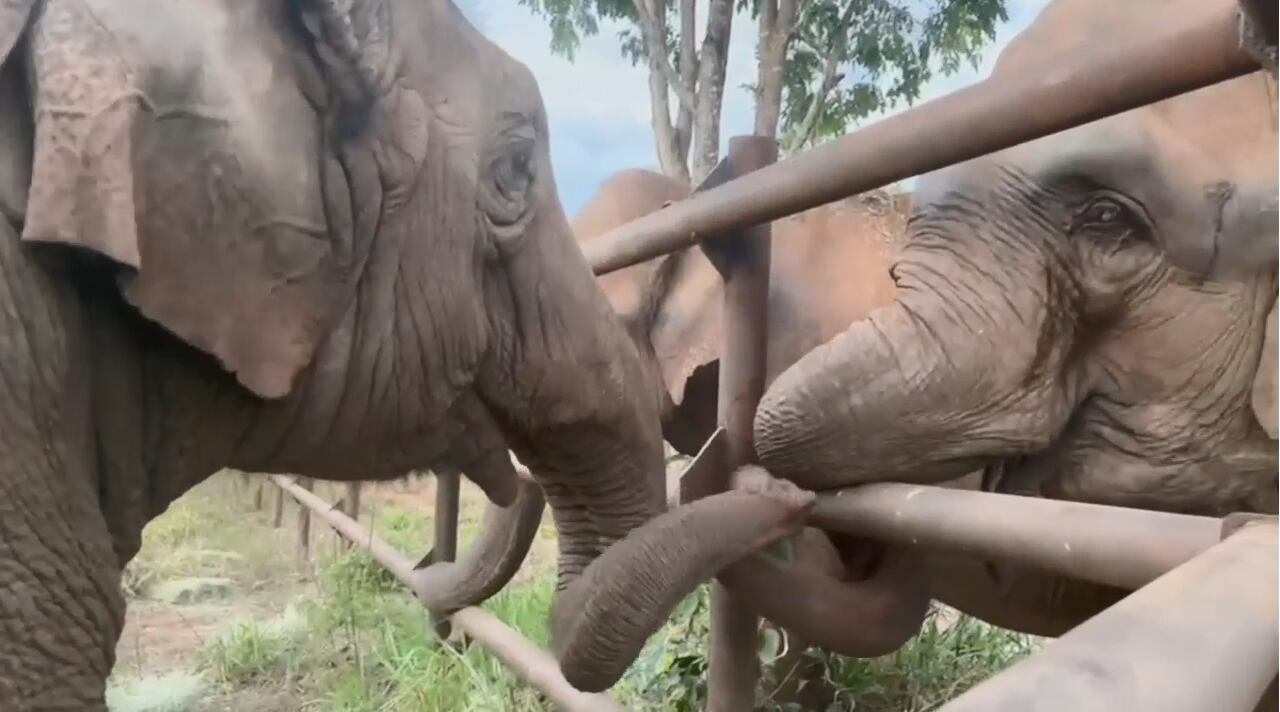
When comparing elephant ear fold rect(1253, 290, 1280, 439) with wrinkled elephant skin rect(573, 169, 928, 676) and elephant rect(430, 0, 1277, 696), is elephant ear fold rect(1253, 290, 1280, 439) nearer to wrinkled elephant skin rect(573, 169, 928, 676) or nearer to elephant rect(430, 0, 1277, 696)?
elephant rect(430, 0, 1277, 696)

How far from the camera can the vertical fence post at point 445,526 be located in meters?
2.79

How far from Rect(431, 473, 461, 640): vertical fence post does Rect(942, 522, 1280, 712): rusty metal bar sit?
234 cm

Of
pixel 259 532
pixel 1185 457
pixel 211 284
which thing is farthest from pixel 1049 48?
pixel 259 532

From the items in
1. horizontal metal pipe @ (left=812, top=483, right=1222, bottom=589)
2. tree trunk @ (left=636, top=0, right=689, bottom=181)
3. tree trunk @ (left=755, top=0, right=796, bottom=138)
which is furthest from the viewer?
tree trunk @ (left=636, top=0, right=689, bottom=181)

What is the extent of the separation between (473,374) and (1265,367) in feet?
2.13

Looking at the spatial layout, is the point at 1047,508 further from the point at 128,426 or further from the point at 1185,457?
the point at 128,426

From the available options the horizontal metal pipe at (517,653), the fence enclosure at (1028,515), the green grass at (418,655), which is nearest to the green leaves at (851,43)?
the green grass at (418,655)

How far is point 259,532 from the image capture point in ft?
19.6

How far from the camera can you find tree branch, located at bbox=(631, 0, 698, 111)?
14.8 feet

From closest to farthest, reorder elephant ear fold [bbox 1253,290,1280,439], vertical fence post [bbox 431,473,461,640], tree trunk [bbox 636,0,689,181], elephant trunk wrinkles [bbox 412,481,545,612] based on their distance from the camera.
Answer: elephant ear fold [bbox 1253,290,1280,439]
elephant trunk wrinkles [bbox 412,481,545,612]
vertical fence post [bbox 431,473,461,640]
tree trunk [bbox 636,0,689,181]

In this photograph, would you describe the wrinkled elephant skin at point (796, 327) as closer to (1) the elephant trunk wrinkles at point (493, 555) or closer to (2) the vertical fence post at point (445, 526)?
(1) the elephant trunk wrinkles at point (493, 555)

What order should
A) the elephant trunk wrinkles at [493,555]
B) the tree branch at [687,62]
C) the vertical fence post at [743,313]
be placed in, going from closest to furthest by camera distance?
1. the vertical fence post at [743,313]
2. the elephant trunk wrinkles at [493,555]
3. the tree branch at [687,62]

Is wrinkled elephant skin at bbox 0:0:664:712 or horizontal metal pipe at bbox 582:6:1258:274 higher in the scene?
horizontal metal pipe at bbox 582:6:1258:274

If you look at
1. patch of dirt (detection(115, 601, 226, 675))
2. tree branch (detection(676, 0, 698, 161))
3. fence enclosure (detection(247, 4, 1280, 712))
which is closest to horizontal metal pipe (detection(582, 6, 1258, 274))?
fence enclosure (detection(247, 4, 1280, 712))
